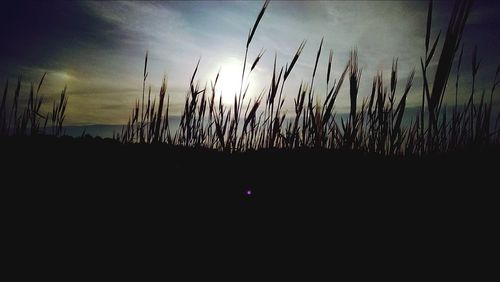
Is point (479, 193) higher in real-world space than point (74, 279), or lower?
higher

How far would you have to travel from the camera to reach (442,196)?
142cm

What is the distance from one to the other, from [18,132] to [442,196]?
356cm

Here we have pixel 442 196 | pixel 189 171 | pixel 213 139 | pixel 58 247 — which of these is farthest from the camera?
pixel 213 139

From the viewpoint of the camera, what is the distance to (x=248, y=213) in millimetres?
1435

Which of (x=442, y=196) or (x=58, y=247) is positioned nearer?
(x=58, y=247)

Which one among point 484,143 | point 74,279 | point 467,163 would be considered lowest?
point 74,279

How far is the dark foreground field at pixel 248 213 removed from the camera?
1.09 metres

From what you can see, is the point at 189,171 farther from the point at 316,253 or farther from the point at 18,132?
the point at 18,132

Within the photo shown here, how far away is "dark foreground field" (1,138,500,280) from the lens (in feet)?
3.58

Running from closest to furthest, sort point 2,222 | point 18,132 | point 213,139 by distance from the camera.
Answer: point 2,222 → point 18,132 → point 213,139

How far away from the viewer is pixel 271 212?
56.4 inches

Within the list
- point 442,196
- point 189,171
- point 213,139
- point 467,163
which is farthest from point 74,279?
point 213,139

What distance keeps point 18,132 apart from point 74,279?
2744mm

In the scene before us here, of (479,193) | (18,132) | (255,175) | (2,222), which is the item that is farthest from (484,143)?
(18,132)
